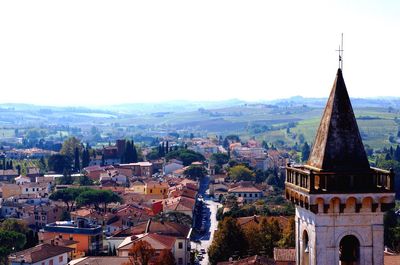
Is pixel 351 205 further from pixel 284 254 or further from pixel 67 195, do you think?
pixel 67 195

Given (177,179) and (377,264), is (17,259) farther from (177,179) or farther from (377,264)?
(177,179)

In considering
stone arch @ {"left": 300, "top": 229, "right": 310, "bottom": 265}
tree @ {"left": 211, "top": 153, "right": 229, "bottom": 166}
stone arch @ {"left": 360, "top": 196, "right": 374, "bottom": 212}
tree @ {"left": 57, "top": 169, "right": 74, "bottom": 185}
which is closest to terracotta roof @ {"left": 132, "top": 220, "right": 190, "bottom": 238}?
stone arch @ {"left": 300, "top": 229, "right": 310, "bottom": 265}

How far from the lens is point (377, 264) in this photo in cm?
1330

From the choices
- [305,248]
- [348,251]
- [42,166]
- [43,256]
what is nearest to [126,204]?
[43,256]

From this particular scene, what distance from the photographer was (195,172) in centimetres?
10569

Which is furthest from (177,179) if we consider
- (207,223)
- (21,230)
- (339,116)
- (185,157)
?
(339,116)

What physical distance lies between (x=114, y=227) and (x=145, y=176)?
42.2m

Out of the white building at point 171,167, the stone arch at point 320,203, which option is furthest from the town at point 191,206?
the white building at point 171,167

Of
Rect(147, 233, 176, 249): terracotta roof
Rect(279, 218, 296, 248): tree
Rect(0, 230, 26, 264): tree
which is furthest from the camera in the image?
Rect(0, 230, 26, 264): tree

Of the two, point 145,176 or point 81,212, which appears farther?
point 145,176

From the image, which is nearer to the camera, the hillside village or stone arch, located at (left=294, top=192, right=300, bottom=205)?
stone arch, located at (left=294, top=192, right=300, bottom=205)

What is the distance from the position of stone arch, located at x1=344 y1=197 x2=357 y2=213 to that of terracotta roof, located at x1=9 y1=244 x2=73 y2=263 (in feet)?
118

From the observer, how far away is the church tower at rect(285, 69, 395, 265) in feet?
43.1

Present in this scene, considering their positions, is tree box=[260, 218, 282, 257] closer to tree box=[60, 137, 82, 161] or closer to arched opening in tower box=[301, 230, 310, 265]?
arched opening in tower box=[301, 230, 310, 265]
